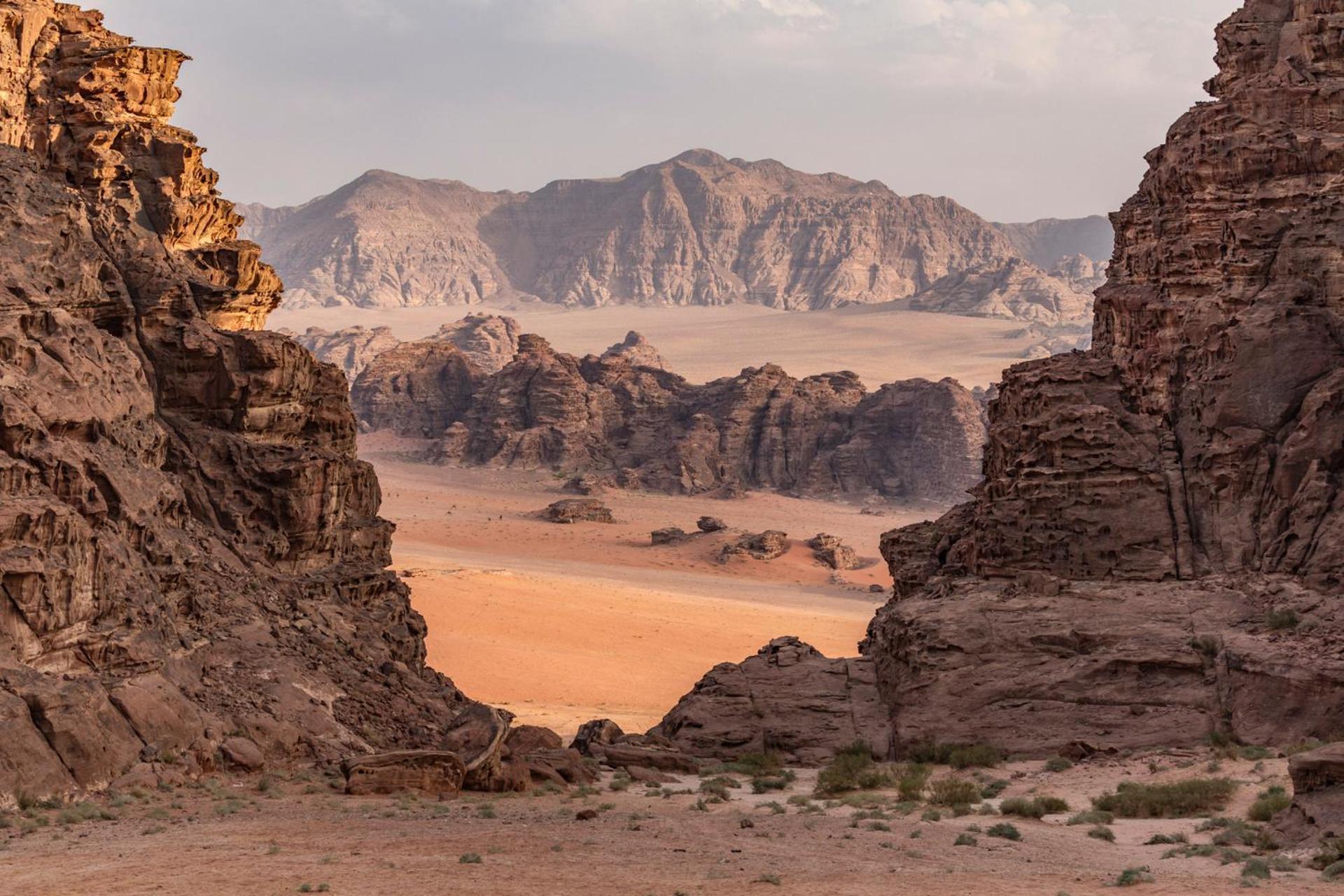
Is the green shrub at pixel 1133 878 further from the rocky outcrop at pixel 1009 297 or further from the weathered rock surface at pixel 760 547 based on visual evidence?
the rocky outcrop at pixel 1009 297

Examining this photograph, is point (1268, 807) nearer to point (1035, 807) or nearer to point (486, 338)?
point (1035, 807)

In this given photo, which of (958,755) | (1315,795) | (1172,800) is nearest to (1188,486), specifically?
(958,755)

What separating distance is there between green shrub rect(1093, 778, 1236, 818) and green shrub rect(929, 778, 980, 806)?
139cm

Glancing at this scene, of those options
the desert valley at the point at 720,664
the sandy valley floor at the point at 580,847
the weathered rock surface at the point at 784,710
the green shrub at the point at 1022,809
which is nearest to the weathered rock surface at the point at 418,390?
the desert valley at the point at 720,664

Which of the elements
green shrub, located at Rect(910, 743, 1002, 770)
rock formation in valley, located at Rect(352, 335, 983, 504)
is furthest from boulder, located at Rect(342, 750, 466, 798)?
rock formation in valley, located at Rect(352, 335, 983, 504)

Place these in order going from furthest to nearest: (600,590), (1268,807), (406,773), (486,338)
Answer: (486,338) < (600,590) < (406,773) < (1268,807)

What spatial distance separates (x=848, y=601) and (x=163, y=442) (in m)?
34.2

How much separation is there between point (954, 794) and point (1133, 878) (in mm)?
4788

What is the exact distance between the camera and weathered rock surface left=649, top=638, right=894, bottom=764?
71.0 ft

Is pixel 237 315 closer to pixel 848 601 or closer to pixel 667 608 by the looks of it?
pixel 667 608

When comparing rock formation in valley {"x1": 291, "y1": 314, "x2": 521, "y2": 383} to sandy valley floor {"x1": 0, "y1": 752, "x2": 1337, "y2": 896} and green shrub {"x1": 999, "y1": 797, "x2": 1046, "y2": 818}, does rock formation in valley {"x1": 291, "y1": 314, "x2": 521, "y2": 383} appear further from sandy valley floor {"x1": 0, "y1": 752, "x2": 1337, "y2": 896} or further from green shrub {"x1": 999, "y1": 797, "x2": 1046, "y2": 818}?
green shrub {"x1": 999, "y1": 797, "x2": 1046, "y2": 818}

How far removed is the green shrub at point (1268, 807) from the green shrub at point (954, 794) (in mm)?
3041

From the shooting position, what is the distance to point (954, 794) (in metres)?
17.7

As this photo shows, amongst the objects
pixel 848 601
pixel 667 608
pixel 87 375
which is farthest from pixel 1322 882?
pixel 848 601
